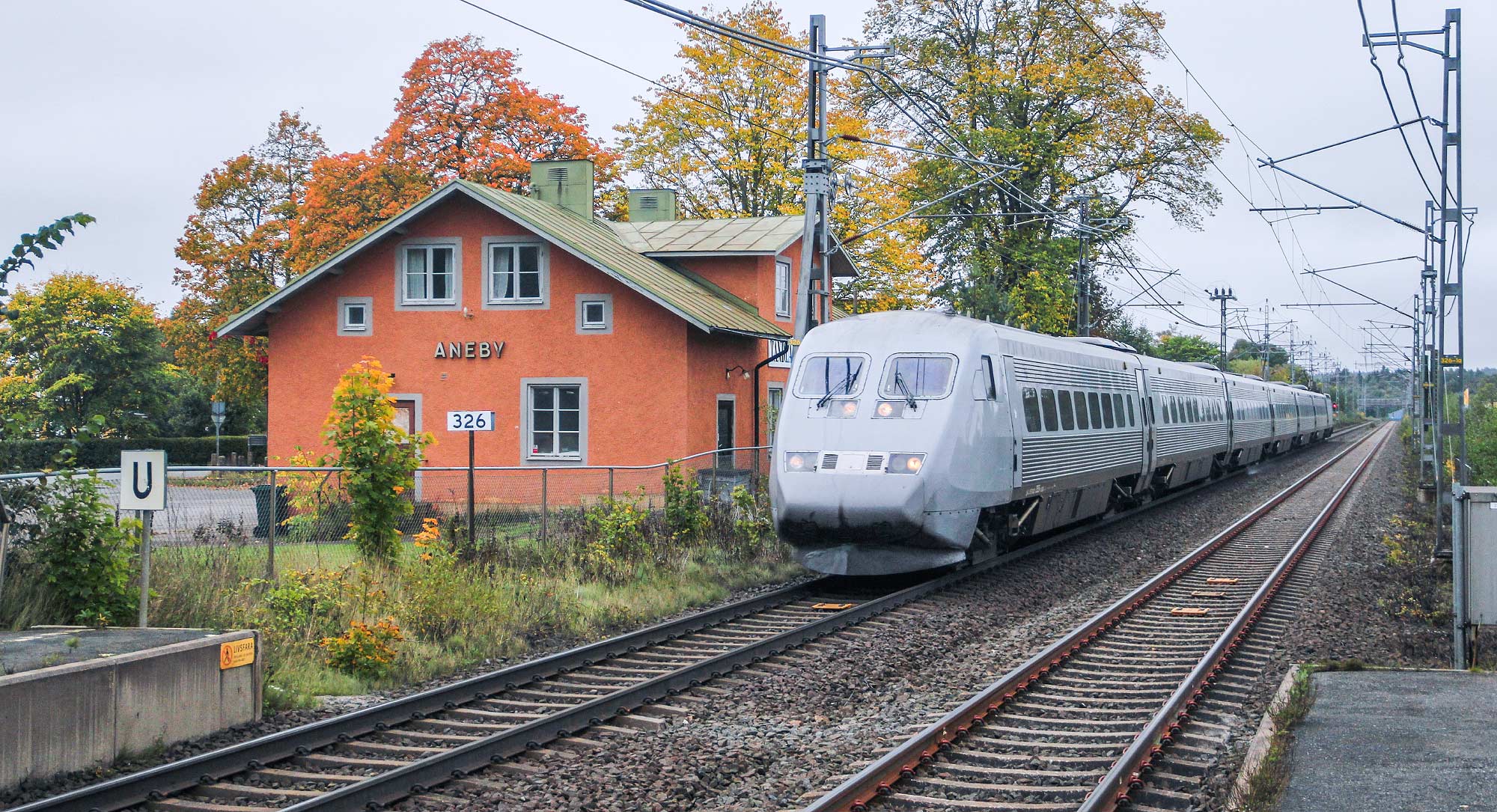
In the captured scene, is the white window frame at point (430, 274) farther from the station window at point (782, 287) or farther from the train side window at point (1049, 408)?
the train side window at point (1049, 408)

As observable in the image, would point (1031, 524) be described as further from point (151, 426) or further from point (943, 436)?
point (151, 426)

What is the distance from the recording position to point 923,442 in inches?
546

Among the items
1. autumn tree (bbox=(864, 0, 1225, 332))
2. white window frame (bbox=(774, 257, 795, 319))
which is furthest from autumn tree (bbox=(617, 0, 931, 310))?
white window frame (bbox=(774, 257, 795, 319))

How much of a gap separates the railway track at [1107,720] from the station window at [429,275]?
636 inches

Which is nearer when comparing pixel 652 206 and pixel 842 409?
pixel 842 409

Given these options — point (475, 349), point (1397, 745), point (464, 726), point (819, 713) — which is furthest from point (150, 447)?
point (1397, 745)

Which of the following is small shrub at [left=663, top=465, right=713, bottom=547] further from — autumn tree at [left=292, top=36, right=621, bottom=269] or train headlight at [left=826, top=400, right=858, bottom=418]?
autumn tree at [left=292, top=36, right=621, bottom=269]

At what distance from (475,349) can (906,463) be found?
47.7 feet

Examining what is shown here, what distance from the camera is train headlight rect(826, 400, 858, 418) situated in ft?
47.6

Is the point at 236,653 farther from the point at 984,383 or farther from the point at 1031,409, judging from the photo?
the point at 1031,409

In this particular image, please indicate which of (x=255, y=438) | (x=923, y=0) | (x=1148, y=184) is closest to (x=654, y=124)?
(x=923, y=0)

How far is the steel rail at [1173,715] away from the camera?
6.80 m

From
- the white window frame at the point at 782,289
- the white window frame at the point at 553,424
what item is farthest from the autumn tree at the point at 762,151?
the white window frame at the point at 553,424

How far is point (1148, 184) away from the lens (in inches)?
1565
